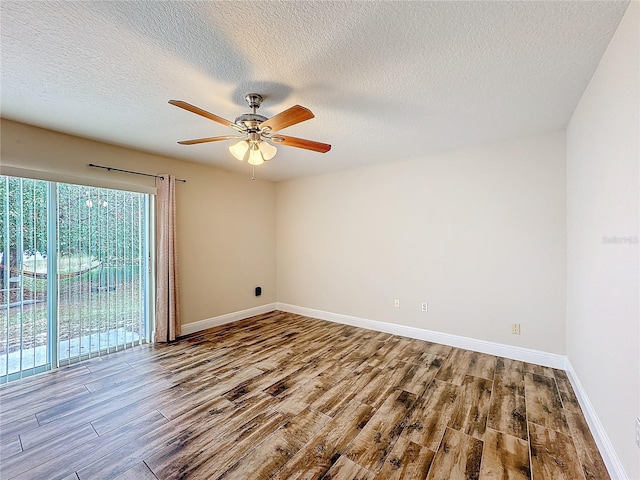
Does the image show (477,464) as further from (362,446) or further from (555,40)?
(555,40)

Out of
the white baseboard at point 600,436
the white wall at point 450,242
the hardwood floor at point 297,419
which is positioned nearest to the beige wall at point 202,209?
the white wall at point 450,242

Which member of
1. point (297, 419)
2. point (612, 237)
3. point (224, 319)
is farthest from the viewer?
point (224, 319)

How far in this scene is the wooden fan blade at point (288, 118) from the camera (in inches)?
66.9

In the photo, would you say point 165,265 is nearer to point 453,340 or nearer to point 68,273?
point 68,273

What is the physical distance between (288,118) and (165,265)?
2.75 m

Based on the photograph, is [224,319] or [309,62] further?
[224,319]

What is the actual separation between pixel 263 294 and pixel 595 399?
4.30 m

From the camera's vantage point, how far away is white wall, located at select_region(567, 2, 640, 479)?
1.33 m

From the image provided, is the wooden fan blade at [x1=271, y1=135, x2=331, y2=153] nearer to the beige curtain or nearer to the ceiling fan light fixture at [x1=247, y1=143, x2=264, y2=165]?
the ceiling fan light fixture at [x1=247, y1=143, x2=264, y2=165]

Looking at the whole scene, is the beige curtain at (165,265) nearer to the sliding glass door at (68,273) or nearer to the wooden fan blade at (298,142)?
the sliding glass door at (68,273)

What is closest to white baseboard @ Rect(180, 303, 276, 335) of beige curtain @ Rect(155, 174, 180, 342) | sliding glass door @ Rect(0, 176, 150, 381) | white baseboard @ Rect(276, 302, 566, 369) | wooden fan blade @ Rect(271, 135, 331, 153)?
beige curtain @ Rect(155, 174, 180, 342)

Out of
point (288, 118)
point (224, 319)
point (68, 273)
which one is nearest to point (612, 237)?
point (288, 118)

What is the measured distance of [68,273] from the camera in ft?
9.57

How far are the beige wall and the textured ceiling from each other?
0.94 ft
